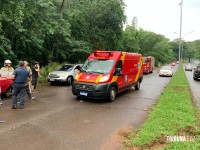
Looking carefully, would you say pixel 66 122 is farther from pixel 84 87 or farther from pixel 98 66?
pixel 98 66

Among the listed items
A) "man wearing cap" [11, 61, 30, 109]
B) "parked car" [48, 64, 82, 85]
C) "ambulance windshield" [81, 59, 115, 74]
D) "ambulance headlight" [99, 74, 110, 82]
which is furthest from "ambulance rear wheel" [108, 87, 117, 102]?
"parked car" [48, 64, 82, 85]

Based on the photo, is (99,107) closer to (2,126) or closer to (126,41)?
(2,126)

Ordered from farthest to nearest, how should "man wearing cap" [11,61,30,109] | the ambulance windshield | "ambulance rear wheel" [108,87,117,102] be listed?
the ambulance windshield → "ambulance rear wheel" [108,87,117,102] → "man wearing cap" [11,61,30,109]

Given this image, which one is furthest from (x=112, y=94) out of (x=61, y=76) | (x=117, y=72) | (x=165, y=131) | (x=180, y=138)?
(x=61, y=76)

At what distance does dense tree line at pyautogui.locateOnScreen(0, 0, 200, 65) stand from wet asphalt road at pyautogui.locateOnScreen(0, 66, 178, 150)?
7.15 m

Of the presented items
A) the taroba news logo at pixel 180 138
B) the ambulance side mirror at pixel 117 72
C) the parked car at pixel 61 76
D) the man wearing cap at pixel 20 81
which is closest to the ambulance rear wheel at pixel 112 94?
the ambulance side mirror at pixel 117 72

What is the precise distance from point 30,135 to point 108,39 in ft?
82.9

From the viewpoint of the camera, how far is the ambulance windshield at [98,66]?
11.7 metres

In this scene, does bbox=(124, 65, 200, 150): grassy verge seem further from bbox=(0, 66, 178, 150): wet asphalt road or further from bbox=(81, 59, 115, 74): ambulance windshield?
bbox=(81, 59, 115, 74): ambulance windshield

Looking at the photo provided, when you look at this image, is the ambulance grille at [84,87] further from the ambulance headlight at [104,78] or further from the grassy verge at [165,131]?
the grassy verge at [165,131]

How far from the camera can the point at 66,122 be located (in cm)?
775

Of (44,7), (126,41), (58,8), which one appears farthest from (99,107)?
(126,41)

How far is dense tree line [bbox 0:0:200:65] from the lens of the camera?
1623cm

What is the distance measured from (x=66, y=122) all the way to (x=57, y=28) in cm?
1423
